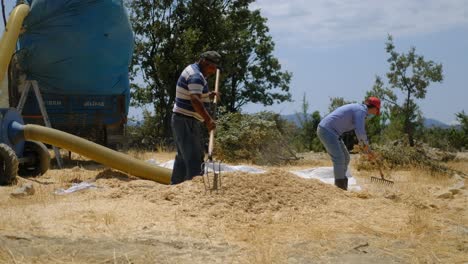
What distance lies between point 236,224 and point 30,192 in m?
2.80

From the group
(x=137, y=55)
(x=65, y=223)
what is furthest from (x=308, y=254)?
(x=137, y=55)

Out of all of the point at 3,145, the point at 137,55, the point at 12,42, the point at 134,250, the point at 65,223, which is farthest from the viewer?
the point at 137,55

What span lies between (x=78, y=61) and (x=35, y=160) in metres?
2.66

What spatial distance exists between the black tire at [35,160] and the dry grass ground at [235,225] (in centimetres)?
193

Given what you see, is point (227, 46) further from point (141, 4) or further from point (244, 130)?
point (244, 130)

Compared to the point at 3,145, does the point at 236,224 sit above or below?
below

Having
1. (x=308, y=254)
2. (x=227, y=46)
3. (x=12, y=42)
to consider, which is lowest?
(x=308, y=254)

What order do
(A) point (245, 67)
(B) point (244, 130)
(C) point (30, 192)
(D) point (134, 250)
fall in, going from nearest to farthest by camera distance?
(D) point (134, 250)
(C) point (30, 192)
(B) point (244, 130)
(A) point (245, 67)

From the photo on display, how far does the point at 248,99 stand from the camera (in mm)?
28062

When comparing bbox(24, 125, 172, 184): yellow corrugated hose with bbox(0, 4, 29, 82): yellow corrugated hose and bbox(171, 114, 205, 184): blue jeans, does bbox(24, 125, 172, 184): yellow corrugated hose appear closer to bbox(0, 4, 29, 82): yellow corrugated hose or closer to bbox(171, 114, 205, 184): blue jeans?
bbox(0, 4, 29, 82): yellow corrugated hose

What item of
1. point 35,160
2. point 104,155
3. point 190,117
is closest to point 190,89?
point 190,117

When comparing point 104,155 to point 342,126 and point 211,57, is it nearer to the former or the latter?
point 211,57

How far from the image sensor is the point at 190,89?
21.5 feet

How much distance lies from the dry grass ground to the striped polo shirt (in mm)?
978
